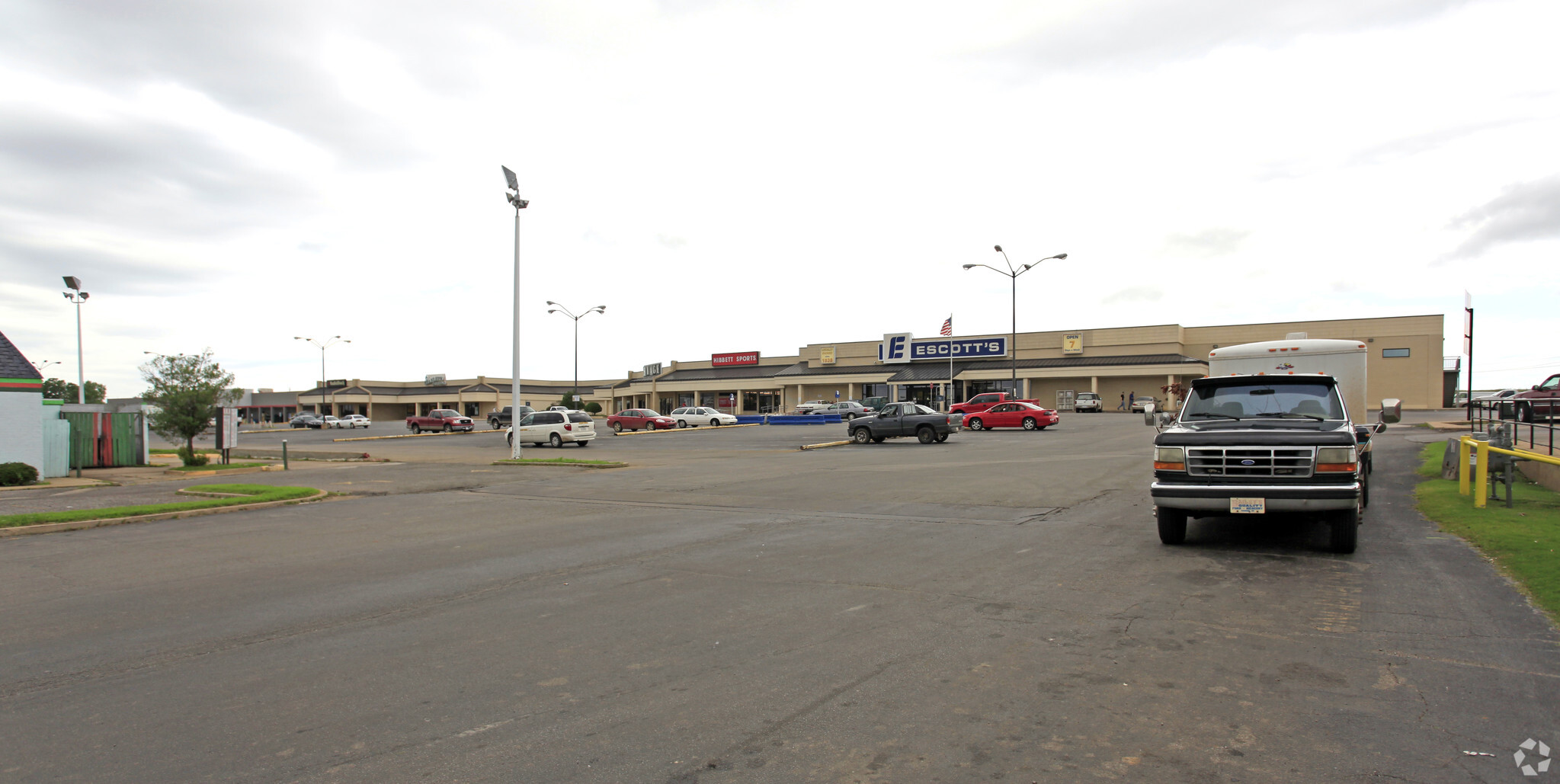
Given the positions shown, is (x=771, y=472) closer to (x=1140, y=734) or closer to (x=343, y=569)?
(x=343, y=569)

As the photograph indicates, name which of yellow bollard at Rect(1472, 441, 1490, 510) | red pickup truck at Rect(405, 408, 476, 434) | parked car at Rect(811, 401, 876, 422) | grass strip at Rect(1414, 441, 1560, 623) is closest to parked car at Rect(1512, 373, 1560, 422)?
grass strip at Rect(1414, 441, 1560, 623)

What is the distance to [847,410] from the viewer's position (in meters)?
54.2

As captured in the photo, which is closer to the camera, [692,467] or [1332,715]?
[1332,715]

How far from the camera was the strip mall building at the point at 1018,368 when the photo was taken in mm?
53750

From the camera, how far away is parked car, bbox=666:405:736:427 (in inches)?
2031

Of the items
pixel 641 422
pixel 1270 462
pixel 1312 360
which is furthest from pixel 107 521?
pixel 641 422

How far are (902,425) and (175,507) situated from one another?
23079 millimetres

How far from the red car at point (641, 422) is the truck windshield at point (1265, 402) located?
3999cm

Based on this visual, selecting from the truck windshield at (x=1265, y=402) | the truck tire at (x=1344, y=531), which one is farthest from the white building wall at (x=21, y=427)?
the truck tire at (x=1344, y=531)

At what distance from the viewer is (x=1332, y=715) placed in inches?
159

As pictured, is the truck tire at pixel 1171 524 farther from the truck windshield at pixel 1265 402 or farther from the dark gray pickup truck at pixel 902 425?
the dark gray pickup truck at pixel 902 425

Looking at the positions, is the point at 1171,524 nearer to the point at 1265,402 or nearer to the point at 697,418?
the point at 1265,402

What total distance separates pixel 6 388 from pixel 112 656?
21.9m

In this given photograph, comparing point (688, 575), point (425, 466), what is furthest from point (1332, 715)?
point (425, 466)
